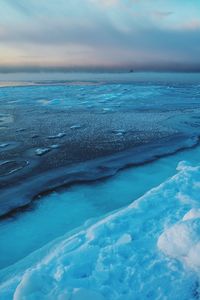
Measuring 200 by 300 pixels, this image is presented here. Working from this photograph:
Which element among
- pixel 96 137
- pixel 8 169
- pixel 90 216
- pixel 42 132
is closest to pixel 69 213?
pixel 90 216

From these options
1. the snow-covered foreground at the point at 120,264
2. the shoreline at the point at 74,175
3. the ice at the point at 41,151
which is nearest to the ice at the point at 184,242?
the snow-covered foreground at the point at 120,264

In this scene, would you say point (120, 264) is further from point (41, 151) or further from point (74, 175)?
point (41, 151)

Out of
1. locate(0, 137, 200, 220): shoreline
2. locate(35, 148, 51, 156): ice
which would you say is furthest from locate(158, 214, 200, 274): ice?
locate(35, 148, 51, 156): ice

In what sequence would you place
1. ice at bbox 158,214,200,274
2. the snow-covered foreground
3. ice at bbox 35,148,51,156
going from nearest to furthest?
the snow-covered foreground
ice at bbox 158,214,200,274
ice at bbox 35,148,51,156

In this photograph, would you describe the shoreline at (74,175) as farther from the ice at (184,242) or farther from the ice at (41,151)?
the ice at (184,242)

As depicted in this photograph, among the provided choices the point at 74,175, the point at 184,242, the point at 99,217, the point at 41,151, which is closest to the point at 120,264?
the point at 184,242

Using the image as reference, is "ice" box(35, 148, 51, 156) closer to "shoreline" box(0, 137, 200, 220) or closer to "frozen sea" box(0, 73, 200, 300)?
"frozen sea" box(0, 73, 200, 300)
